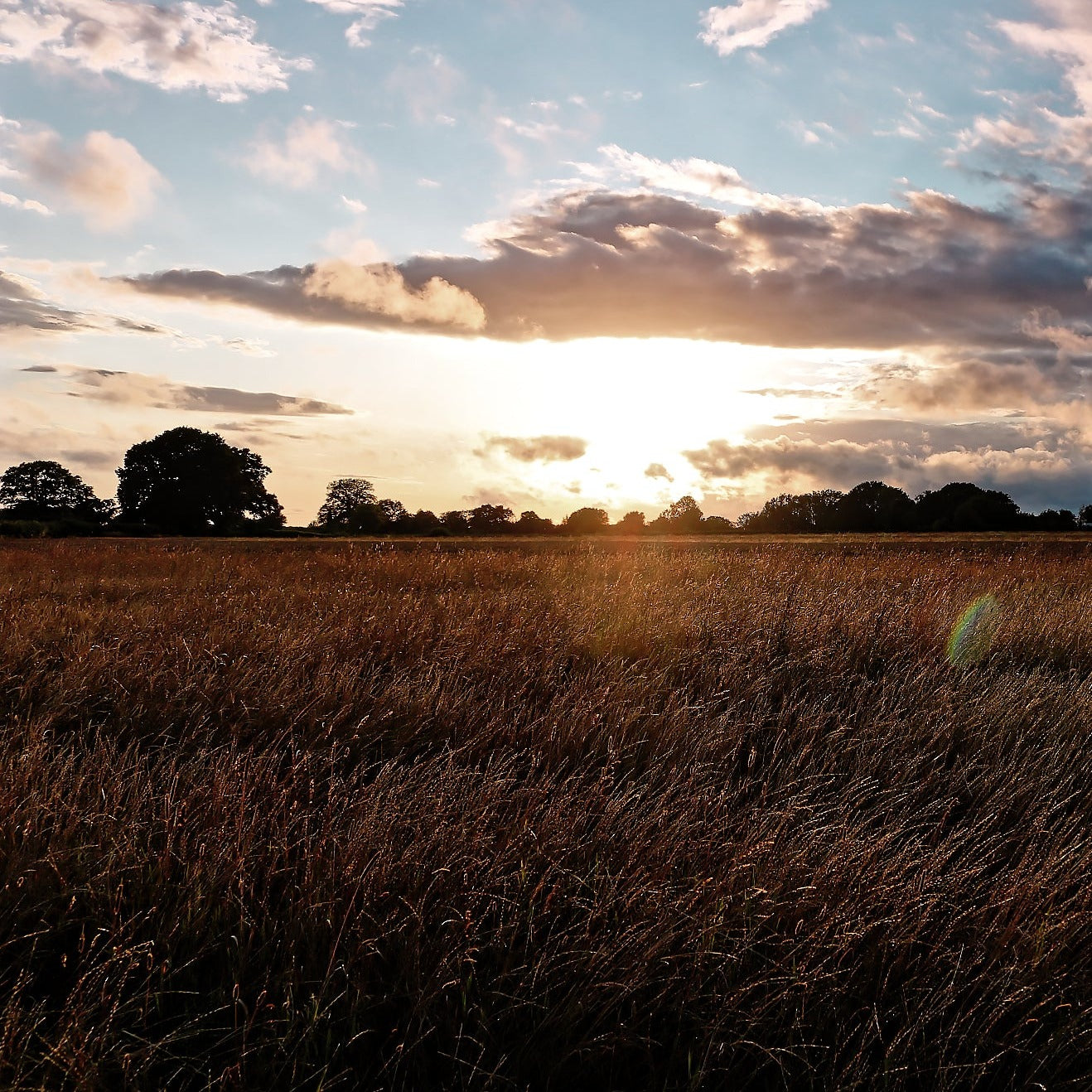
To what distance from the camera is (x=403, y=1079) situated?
8.22ft

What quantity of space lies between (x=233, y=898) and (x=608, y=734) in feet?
9.51

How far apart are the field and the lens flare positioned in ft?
4.81

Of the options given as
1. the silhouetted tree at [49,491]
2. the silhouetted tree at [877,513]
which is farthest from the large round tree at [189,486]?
the silhouetted tree at [877,513]

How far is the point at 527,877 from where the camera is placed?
3.36m

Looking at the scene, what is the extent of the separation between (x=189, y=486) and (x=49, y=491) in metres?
14.8

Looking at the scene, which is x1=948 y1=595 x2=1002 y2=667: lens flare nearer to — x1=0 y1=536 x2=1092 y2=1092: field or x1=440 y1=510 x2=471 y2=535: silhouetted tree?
x1=0 y1=536 x2=1092 y2=1092: field

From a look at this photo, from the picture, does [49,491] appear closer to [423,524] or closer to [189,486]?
[189,486]

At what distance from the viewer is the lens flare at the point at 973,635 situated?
29.1ft

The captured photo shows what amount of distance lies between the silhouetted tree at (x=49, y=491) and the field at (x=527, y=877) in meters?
69.7

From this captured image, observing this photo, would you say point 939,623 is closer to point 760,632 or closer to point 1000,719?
point 760,632

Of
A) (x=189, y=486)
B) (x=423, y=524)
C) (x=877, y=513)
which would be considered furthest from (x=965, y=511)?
(x=189, y=486)

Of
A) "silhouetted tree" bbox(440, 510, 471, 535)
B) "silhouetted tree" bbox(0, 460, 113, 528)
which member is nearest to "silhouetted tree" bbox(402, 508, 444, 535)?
"silhouetted tree" bbox(440, 510, 471, 535)

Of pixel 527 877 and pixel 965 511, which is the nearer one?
pixel 527 877

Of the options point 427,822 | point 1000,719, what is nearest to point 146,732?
point 427,822
